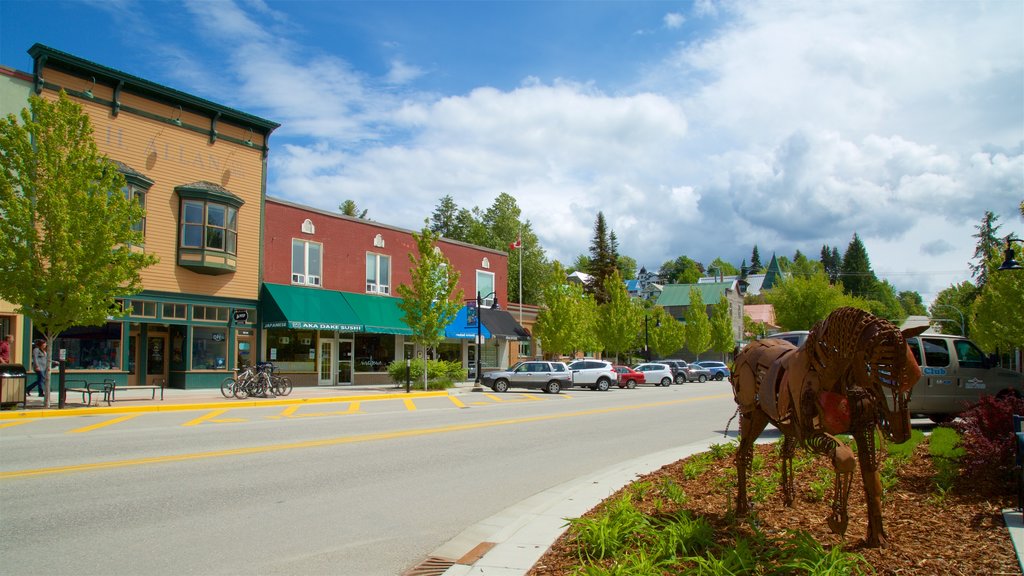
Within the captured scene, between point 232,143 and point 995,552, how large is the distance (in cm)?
3057

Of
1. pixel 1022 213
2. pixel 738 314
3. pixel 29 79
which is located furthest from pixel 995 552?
pixel 738 314

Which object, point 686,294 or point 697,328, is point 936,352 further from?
point 686,294

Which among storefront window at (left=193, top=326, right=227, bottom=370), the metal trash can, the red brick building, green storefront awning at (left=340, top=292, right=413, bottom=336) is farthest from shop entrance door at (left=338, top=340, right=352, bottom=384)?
the metal trash can

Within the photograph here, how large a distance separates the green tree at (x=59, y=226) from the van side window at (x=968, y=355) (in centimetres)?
2075

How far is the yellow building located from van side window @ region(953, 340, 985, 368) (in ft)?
79.2

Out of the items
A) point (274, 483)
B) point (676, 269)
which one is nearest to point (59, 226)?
point (274, 483)

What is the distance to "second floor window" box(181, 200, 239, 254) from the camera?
1082 inches

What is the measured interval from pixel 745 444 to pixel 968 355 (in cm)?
1083

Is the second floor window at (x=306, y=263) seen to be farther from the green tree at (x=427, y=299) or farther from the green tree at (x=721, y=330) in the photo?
the green tree at (x=721, y=330)

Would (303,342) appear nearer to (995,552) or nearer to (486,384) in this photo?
(486,384)

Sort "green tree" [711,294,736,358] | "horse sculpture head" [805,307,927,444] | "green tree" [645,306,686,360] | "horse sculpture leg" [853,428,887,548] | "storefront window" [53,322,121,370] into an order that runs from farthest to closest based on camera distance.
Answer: "green tree" [711,294,736,358], "green tree" [645,306,686,360], "storefront window" [53,322,121,370], "horse sculpture leg" [853,428,887,548], "horse sculpture head" [805,307,927,444]

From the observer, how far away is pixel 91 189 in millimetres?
19297

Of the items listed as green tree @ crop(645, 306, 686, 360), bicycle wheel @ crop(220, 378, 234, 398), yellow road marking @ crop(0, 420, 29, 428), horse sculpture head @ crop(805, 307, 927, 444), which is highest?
green tree @ crop(645, 306, 686, 360)

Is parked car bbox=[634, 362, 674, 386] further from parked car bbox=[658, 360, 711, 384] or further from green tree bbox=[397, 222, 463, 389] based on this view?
green tree bbox=[397, 222, 463, 389]
